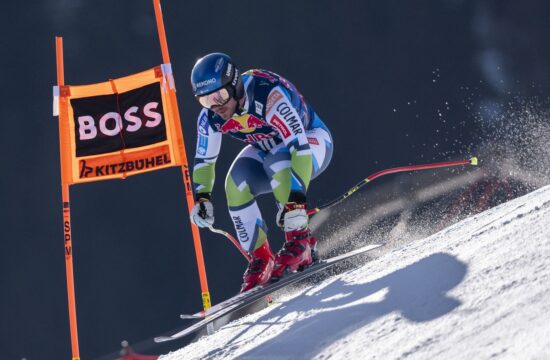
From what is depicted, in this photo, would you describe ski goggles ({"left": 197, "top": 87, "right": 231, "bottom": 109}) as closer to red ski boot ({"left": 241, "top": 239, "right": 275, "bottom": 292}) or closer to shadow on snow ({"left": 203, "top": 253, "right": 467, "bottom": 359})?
red ski boot ({"left": 241, "top": 239, "right": 275, "bottom": 292})

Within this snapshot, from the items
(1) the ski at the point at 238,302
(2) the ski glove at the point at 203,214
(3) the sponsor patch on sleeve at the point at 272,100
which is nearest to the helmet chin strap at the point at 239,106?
(3) the sponsor patch on sleeve at the point at 272,100

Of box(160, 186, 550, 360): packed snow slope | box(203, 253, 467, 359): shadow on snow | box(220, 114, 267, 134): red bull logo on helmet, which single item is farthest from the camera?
box(220, 114, 267, 134): red bull logo on helmet

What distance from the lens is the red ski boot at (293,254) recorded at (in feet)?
14.8

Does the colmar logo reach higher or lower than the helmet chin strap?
lower

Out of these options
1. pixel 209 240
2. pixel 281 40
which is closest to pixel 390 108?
pixel 281 40

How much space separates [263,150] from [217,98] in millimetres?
554

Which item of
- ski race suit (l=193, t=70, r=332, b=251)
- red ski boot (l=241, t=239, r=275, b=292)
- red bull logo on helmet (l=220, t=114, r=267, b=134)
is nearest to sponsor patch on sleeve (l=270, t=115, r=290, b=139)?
ski race suit (l=193, t=70, r=332, b=251)

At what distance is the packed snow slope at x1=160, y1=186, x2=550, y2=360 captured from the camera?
7.17ft

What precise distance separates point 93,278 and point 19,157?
1.56 m

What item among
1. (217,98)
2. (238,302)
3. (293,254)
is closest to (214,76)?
(217,98)

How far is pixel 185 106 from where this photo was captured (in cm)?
856

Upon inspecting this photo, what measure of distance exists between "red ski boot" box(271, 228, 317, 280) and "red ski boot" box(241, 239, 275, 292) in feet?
0.31

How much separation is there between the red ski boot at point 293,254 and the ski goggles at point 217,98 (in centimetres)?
84

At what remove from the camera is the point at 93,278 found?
8.31 meters
